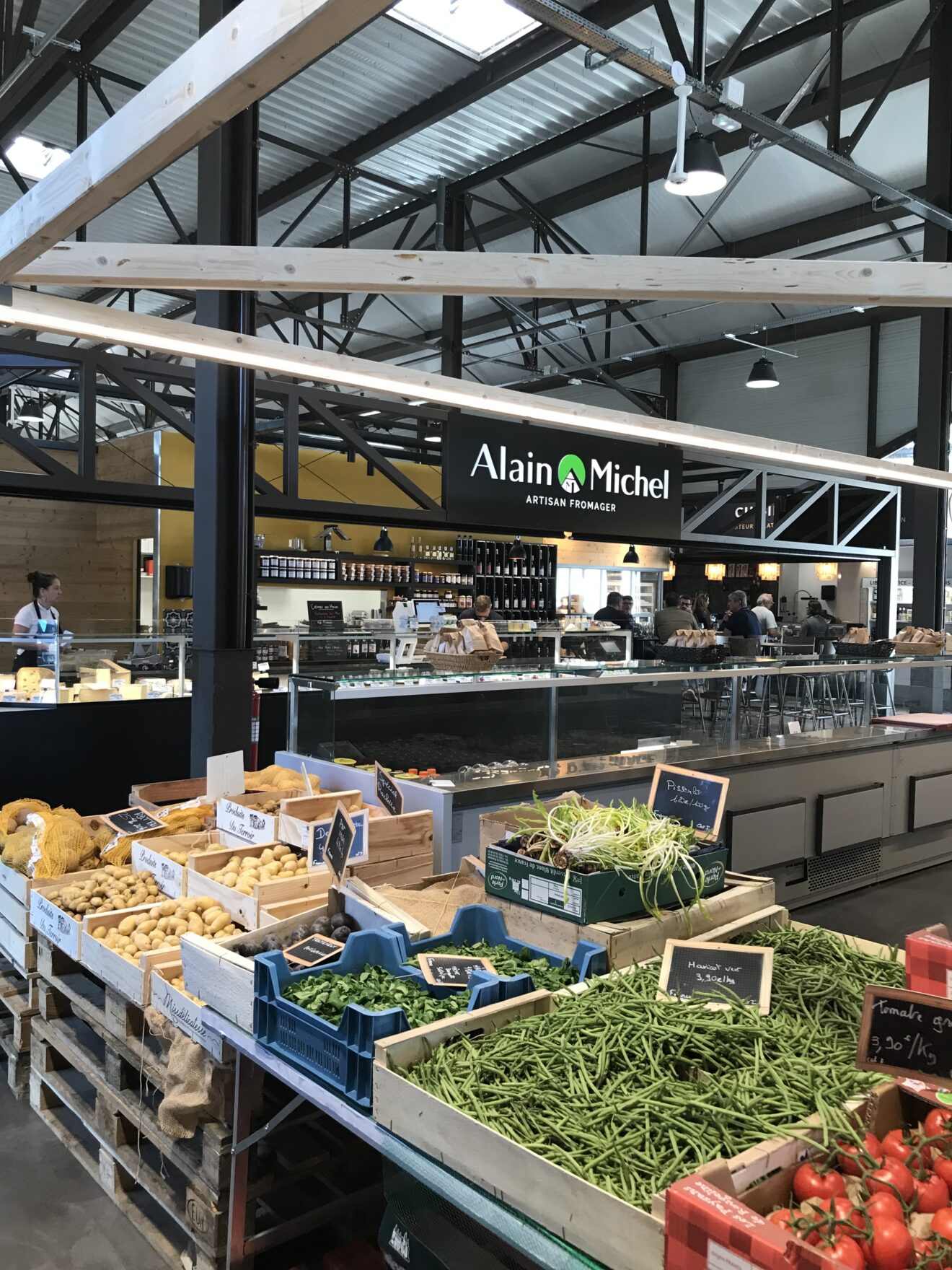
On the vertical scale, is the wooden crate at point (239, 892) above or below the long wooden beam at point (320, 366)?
below

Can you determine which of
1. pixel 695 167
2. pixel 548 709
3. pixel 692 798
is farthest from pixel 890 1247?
pixel 695 167

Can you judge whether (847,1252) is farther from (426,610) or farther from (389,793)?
(426,610)

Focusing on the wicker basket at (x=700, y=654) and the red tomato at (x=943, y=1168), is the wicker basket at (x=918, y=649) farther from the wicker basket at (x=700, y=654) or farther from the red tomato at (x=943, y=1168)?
the red tomato at (x=943, y=1168)

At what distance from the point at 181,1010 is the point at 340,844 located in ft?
2.00

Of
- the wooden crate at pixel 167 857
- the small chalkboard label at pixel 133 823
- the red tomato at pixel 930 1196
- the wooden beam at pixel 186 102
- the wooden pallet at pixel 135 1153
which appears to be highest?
the wooden beam at pixel 186 102

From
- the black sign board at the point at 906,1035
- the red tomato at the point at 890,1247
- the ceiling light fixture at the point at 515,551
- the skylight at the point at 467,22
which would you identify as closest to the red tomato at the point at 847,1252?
the red tomato at the point at 890,1247

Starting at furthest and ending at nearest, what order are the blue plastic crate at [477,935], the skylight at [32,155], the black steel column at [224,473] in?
1. the skylight at [32,155]
2. the black steel column at [224,473]
3. the blue plastic crate at [477,935]

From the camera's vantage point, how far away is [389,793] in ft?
12.0

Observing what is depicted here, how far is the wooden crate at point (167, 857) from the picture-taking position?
131 inches

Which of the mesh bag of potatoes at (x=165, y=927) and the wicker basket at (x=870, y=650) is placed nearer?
the mesh bag of potatoes at (x=165, y=927)

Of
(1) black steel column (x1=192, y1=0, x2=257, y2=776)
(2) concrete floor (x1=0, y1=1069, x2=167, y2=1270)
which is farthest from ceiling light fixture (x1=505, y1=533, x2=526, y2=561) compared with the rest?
(2) concrete floor (x1=0, y1=1069, x2=167, y2=1270)

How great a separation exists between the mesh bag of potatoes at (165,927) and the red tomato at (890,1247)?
2104mm

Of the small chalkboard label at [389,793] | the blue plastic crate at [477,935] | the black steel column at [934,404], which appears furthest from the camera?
the black steel column at [934,404]

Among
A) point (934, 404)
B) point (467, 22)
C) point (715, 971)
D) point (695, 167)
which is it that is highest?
point (467, 22)
